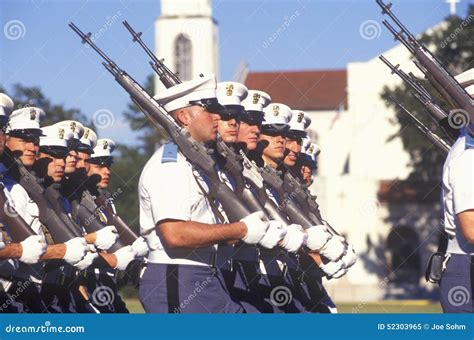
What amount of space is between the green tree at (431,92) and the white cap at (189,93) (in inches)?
129

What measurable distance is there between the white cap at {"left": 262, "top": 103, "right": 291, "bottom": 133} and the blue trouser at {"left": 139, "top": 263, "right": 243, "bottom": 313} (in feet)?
9.48

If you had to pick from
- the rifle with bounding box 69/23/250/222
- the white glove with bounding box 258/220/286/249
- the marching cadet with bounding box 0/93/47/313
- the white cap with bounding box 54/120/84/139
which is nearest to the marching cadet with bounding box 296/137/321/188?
the white cap with bounding box 54/120/84/139

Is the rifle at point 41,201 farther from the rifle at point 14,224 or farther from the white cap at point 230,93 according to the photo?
the white cap at point 230,93

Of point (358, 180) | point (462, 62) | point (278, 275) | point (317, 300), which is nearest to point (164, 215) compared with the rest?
point (278, 275)

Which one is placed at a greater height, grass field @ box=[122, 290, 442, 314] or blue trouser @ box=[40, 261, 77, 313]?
blue trouser @ box=[40, 261, 77, 313]

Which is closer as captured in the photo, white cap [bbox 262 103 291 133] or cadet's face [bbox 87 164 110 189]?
white cap [bbox 262 103 291 133]

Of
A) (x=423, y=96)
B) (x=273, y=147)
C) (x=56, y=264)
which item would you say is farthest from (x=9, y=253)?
(x=423, y=96)

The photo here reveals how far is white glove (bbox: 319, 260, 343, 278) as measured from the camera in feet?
38.8

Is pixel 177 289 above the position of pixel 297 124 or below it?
below

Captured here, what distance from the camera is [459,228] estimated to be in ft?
29.7

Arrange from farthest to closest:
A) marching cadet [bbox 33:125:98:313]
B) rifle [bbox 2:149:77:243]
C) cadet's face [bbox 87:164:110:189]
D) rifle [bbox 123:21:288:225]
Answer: cadet's face [bbox 87:164:110:189]
marching cadet [bbox 33:125:98:313]
rifle [bbox 2:149:77:243]
rifle [bbox 123:21:288:225]

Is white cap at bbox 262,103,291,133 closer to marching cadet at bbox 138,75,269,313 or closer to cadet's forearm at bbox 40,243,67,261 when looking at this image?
cadet's forearm at bbox 40,243,67,261

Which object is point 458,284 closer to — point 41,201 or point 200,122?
point 200,122

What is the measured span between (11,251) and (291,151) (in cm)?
347
